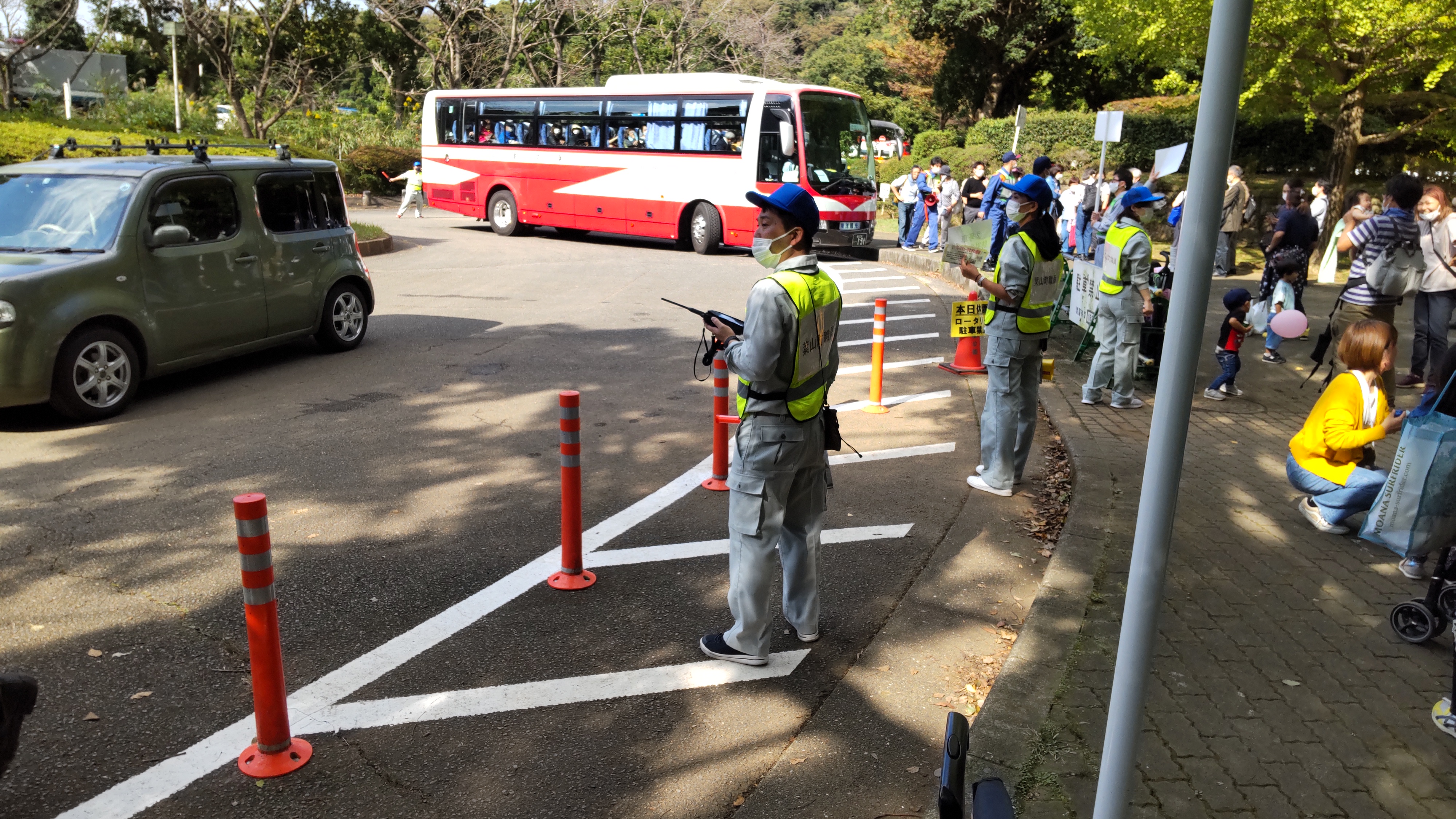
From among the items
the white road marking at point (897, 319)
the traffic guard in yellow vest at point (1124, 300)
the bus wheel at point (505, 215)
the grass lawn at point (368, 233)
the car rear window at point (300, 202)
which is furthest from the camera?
the bus wheel at point (505, 215)

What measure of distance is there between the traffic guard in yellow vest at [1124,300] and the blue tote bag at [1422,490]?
3.75 m

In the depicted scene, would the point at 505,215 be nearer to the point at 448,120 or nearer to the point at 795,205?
the point at 448,120

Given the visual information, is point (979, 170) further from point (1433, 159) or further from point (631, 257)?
point (1433, 159)

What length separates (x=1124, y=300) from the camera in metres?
8.69

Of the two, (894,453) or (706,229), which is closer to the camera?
(894,453)

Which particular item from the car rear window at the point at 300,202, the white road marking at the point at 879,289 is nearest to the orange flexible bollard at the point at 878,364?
the car rear window at the point at 300,202

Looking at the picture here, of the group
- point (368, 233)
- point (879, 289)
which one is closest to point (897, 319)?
point (879, 289)

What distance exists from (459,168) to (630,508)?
2089 cm

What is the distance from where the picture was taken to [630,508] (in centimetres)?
628

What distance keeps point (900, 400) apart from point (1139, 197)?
258cm

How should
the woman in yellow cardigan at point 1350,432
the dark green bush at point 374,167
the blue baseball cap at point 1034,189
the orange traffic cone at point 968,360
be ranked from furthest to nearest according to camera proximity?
the dark green bush at point 374,167 < the orange traffic cone at point 968,360 < the blue baseball cap at point 1034,189 < the woman in yellow cardigan at point 1350,432

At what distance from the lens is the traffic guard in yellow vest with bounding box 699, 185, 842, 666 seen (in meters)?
4.09

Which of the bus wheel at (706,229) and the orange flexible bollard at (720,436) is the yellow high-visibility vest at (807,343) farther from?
the bus wheel at (706,229)

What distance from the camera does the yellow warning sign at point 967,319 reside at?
7586 mm
